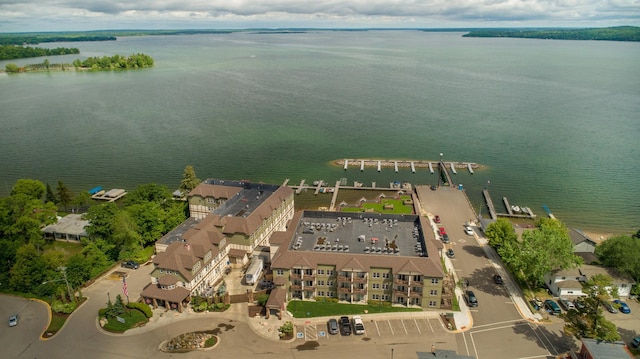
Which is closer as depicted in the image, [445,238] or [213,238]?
[213,238]

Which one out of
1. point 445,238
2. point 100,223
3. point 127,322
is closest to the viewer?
point 127,322

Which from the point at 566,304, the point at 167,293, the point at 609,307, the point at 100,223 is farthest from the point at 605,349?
the point at 100,223

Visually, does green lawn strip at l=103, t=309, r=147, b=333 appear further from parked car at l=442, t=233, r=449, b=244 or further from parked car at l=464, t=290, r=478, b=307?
parked car at l=442, t=233, r=449, b=244

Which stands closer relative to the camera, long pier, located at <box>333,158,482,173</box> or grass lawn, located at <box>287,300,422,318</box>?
grass lawn, located at <box>287,300,422,318</box>

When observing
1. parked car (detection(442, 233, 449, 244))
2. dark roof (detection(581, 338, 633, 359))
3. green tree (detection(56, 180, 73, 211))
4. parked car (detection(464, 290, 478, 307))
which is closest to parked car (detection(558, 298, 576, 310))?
dark roof (detection(581, 338, 633, 359))

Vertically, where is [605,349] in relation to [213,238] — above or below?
below

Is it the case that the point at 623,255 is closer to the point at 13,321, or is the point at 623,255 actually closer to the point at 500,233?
the point at 500,233
